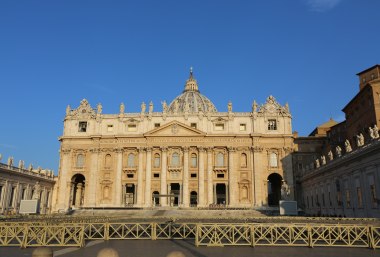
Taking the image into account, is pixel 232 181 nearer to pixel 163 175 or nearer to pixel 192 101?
pixel 163 175

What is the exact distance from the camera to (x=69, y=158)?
226 ft

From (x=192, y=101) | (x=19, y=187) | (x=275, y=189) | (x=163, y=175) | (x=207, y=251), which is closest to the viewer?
(x=207, y=251)

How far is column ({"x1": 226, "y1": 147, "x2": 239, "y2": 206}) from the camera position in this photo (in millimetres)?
63213

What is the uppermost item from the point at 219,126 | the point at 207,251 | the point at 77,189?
the point at 219,126

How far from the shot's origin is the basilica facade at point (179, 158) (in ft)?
211

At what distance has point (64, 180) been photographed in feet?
221

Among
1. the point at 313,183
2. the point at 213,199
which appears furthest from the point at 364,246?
the point at 213,199

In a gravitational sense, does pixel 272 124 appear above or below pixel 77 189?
above

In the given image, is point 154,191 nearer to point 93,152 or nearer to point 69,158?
point 93,152

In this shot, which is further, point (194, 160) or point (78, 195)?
point (78, 195)

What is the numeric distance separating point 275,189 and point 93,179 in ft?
122

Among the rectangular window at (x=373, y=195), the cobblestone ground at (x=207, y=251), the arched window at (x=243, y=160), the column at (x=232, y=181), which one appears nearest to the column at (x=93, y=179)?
the column at (x=232, y=181)

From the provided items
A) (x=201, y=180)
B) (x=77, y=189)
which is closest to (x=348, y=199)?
(x=201, y=180)

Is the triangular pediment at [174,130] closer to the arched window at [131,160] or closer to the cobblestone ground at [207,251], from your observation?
the arched window at [131,160]
